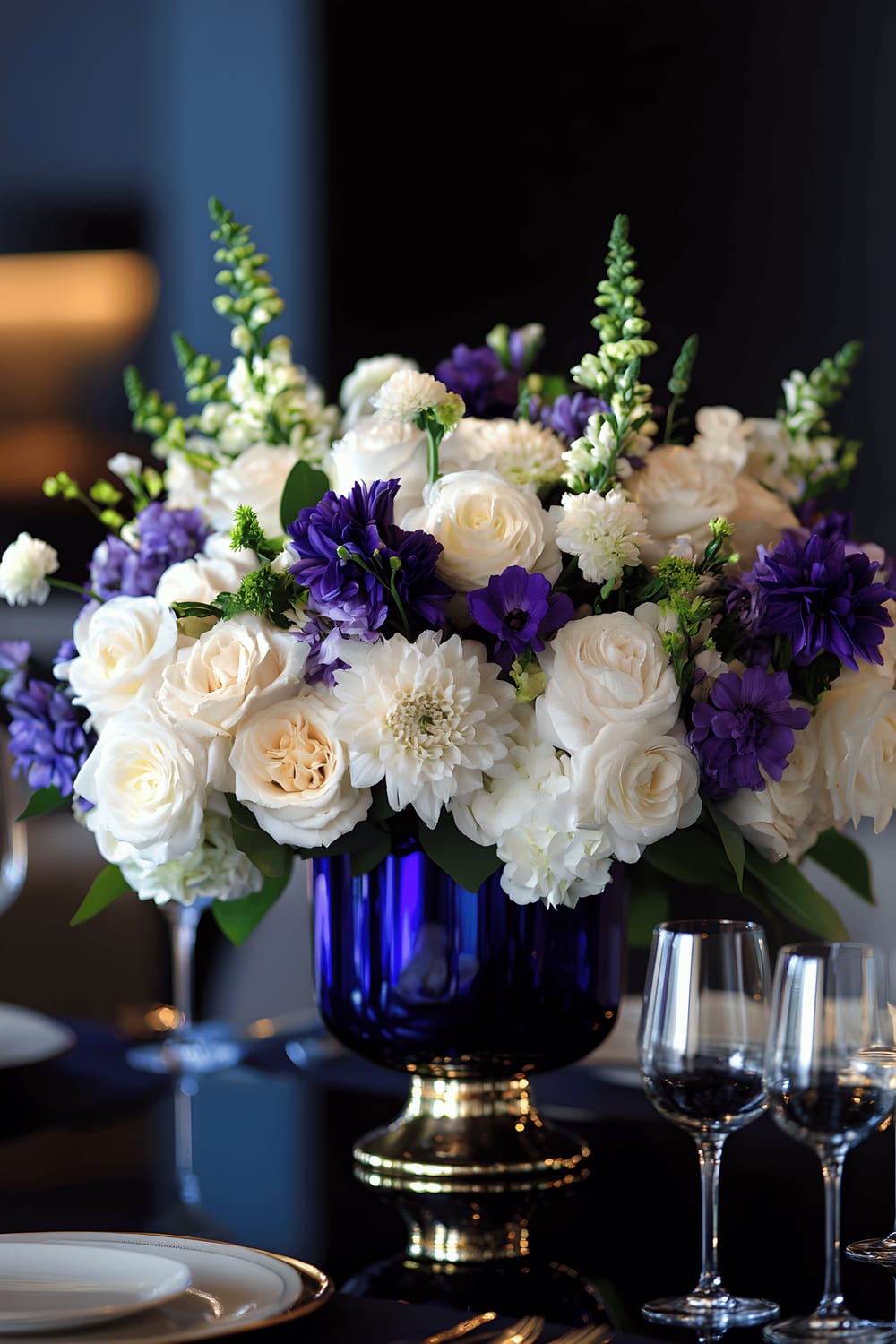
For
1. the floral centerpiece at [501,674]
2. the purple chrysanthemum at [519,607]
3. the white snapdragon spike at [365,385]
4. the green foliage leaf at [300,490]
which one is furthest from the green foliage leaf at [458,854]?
the white snapdragon spike at [365,385]

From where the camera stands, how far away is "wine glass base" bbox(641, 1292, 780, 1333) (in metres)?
0.87

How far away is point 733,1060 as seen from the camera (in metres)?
0.89

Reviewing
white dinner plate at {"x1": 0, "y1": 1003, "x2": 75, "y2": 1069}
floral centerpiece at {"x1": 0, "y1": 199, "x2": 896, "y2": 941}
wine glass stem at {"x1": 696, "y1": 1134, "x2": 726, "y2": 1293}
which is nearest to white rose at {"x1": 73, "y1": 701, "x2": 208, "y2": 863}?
floral centerpiece at {"x1": 0, "y1": 199, "x2": 896, "y2": 941}

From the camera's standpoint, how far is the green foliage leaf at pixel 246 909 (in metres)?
1.17

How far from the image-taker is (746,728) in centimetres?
99

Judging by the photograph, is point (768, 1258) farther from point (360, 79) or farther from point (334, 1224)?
point (360, 79)

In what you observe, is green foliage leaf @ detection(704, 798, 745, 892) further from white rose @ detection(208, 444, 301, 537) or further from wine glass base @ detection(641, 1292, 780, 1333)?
white rose @ detection(208, 444, 301, 537)

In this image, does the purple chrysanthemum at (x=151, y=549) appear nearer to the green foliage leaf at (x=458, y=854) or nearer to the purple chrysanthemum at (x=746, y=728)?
the green foliage leaf at (x=458, y=854)

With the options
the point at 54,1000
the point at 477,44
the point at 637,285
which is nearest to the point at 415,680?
the point at 637,285

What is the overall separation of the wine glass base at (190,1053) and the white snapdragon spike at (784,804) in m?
0.60

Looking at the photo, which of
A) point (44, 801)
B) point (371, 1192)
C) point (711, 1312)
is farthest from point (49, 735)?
point (711, 1312)

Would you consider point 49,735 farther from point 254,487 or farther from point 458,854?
point 458,854

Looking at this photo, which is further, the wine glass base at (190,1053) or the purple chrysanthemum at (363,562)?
the wine glass base at (190,1053)

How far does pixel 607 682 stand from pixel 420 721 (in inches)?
4.2
